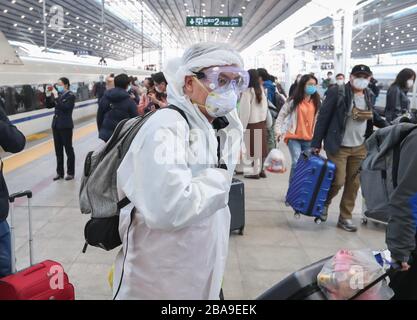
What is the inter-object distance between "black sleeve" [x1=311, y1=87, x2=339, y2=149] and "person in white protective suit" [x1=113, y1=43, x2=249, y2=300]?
303cm

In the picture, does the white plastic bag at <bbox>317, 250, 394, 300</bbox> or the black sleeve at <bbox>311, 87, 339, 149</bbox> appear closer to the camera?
the white plastic bag at <bbox>317, 250, 394, 300</bbox>

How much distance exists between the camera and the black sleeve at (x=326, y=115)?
4672 mm

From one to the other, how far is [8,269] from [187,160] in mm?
1641

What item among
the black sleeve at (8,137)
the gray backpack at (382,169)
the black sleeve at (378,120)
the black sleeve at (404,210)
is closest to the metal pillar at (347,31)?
the black sleeve at (378,120)

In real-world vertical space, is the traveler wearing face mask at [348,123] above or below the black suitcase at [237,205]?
above

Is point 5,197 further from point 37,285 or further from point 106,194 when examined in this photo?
point 106,194

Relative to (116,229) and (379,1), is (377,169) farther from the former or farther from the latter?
(379,1)

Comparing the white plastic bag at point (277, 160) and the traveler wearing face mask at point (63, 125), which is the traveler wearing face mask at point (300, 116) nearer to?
the white plastic bag at point (277, 160)

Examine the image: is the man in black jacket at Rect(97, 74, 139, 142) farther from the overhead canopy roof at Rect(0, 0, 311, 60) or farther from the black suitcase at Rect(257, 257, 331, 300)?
the overhead canopy roof at Rect(0, 0, 311, 60)

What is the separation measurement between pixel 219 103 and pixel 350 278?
0.86 meters

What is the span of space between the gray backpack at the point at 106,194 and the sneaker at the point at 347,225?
378 centimetres

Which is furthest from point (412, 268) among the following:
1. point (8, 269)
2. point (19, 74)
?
point (19, 74)

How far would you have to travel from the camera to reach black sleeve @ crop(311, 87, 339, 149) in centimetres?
467

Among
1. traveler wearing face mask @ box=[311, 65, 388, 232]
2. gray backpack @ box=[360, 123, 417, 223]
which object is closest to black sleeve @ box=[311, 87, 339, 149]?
traveler wearing face mask @ box=[311, 65, 388, 232]
